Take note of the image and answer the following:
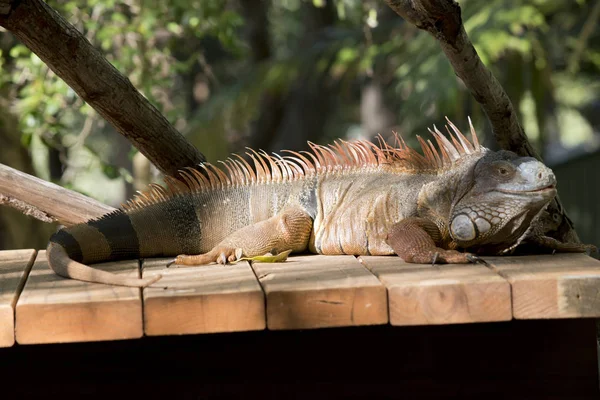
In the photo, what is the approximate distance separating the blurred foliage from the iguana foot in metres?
3.31

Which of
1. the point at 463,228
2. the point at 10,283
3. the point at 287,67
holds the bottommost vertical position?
the point at 10,283

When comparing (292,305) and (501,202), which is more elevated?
(501,202)

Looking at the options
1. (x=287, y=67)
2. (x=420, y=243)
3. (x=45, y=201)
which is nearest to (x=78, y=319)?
(x=420, y=243)

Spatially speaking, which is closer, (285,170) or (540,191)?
(540,191)

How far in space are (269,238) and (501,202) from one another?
1194 millimetres

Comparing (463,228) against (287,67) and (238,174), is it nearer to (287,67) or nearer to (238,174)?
(238,174)

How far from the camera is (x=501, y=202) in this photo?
4.05 meters

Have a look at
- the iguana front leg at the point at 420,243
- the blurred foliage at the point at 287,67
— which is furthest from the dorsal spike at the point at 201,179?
the blurred foliage at the point at 287,67

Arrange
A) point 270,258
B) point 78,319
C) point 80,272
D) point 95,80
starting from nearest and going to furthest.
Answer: point 78,319 → point 80,272 → point 270,258 → point 95,80

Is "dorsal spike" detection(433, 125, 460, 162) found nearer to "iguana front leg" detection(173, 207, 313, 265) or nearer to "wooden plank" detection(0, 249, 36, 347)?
"iguana front leg" detection(173, 207, 313, 265)

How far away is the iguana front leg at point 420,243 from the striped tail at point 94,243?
4.50 feet

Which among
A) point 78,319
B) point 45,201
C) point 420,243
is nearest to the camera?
point 78,319

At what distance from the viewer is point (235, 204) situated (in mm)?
4797

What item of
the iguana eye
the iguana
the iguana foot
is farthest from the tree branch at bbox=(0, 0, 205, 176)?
the iguana eye
